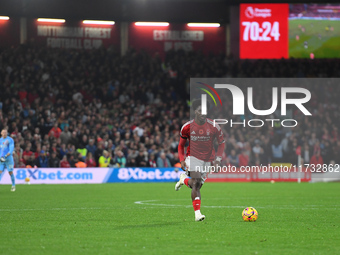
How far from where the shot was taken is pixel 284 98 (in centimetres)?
3600

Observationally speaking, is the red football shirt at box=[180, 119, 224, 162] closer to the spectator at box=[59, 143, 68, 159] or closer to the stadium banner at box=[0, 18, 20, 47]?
the spectator at box=[59, 143, 68, 159]

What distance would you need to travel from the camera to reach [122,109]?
112ft

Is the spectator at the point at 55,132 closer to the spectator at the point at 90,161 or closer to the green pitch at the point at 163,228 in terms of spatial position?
the spectator at the point at 90,161

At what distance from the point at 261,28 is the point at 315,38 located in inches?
144

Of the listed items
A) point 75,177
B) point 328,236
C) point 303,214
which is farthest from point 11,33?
point 328,236

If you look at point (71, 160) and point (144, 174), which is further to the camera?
point (144, 174)

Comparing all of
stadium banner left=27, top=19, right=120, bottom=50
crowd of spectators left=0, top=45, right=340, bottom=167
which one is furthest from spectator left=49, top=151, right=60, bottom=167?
stadium banner left=27, top=19, right=120, bottom=50

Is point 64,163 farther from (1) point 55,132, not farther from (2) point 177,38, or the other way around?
(2) point 177,38

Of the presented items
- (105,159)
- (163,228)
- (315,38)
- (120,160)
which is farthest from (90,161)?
(163,228)

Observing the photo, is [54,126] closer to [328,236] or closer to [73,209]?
[73,209]

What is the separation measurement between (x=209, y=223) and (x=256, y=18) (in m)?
26.3

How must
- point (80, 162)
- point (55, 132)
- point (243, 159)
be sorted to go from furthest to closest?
point (243, 159) → point (55, 132) → point (80, 162)

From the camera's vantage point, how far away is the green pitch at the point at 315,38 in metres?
36.4

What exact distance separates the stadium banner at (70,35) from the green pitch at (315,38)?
11.5m
